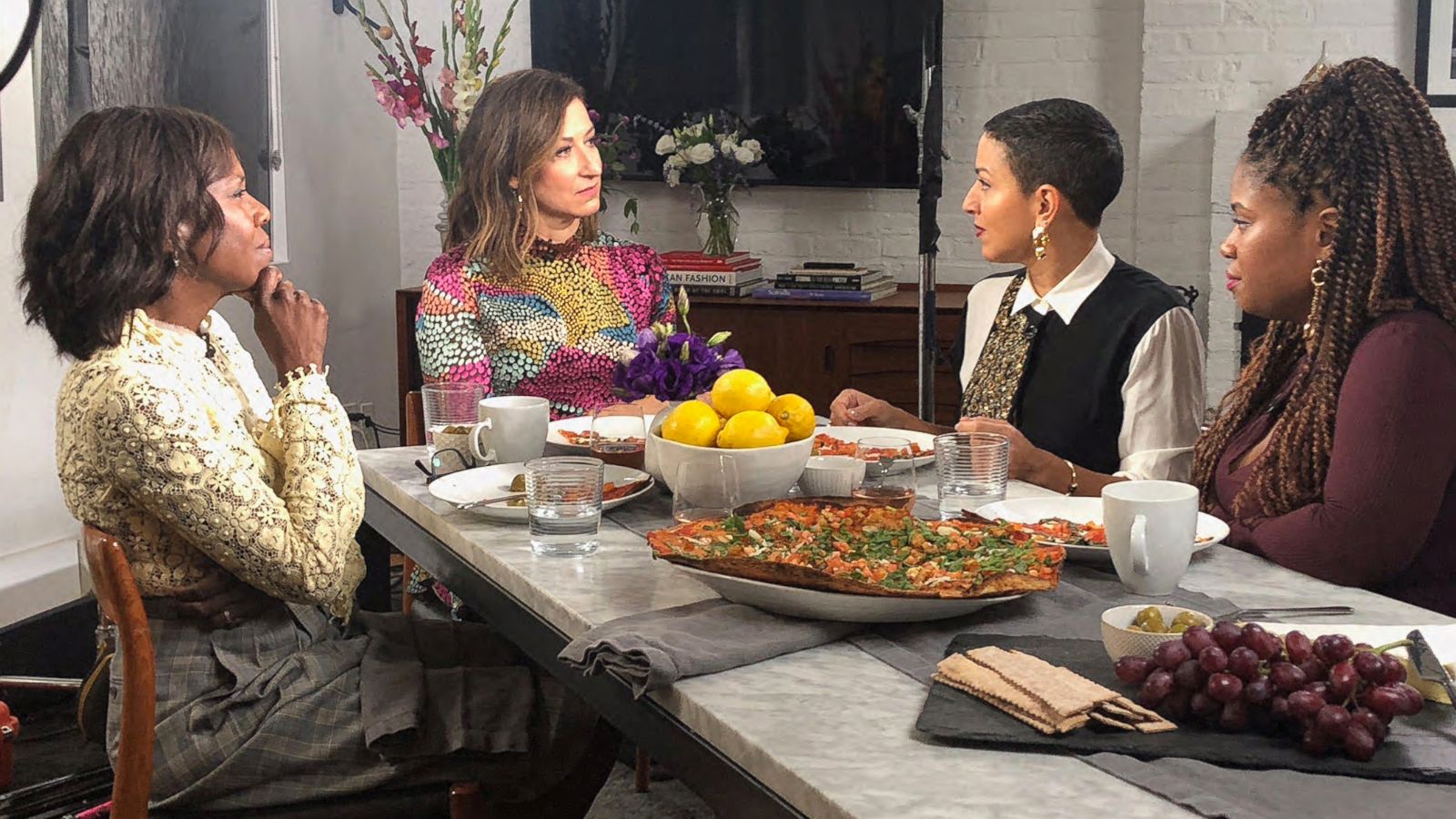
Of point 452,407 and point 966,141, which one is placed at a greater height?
point 966,141

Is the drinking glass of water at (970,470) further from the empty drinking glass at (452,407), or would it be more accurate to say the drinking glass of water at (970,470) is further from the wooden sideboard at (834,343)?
the wooden sideboard at (834,343)

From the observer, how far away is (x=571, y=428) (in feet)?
7.90

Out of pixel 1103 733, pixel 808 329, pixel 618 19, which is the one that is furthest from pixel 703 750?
pixel 618 19

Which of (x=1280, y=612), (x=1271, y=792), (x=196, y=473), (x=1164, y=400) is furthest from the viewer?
(x=1164, y=400)

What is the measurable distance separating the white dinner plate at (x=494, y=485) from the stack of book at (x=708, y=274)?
96.8 inches

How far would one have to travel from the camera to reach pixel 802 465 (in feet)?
6.01

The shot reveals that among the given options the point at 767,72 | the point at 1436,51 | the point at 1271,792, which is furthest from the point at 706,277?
the point at 1271,792

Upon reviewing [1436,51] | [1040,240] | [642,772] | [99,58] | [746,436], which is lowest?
[642,772]

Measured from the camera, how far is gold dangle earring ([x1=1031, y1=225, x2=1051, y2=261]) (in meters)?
2.53

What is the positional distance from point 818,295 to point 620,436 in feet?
7.12

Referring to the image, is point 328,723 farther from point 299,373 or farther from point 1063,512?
point 1063,512

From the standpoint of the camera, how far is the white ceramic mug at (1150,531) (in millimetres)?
1490

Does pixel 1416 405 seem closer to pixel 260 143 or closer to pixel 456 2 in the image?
pixel 260 143

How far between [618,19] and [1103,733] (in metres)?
4.31
